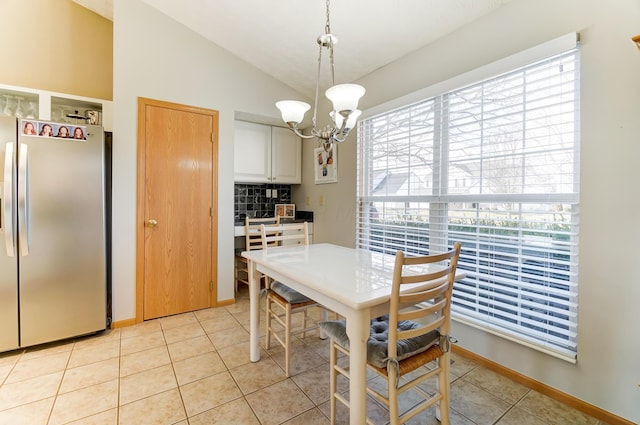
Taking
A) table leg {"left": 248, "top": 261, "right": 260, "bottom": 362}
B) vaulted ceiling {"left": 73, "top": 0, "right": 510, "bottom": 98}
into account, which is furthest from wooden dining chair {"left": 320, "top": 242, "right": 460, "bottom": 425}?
vaulted ceiling {"left": 73, "top": 0, "right": 510, "bottom": 98}

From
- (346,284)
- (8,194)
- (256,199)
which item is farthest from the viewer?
(256,199)

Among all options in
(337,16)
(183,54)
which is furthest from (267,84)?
(337,16)

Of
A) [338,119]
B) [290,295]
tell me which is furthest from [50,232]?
[338,119]

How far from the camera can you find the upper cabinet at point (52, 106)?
2486 millimetres

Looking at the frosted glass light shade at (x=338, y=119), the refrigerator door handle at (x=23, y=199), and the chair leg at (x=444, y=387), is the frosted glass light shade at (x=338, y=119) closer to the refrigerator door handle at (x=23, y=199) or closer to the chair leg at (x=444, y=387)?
the chair leg at (x=444, y=387)

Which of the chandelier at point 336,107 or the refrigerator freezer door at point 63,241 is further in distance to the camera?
the refrigerator freezer door at point 63,241

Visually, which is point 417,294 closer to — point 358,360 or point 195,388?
point 358,360

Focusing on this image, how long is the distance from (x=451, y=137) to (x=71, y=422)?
9.41ft

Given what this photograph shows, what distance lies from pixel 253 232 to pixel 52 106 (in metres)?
2.20

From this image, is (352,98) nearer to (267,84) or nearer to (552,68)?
(552,68)

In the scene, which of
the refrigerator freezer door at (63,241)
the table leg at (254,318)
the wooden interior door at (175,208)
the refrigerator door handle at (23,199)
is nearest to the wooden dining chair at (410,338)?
the table leg at (254,318)

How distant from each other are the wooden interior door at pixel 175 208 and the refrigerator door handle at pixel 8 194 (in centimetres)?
81

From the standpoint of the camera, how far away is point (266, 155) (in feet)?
12.2

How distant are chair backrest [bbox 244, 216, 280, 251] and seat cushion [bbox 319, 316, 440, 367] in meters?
1.94
